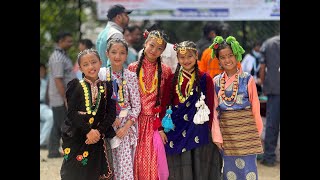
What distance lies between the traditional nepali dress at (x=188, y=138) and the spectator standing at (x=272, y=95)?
2.96 m

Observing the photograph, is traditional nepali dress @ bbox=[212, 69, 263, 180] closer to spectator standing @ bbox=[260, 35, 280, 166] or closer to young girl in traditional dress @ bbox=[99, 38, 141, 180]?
young girl in traditional dress @ bbox=[99, 38, 141, 180]

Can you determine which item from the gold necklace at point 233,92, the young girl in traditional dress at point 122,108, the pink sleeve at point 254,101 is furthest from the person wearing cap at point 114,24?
the pink sleeve at point 254,101

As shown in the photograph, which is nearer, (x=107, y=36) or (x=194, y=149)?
(x=194, y=149)

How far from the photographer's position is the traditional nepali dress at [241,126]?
5590 mm

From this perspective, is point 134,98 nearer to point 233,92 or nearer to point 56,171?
point 233,92

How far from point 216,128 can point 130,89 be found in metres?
0.90

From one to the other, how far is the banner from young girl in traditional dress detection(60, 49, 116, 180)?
492 cm

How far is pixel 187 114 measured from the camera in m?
5.60

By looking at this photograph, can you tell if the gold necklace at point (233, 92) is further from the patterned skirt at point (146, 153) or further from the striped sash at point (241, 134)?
the patterned skirt at point (146, 153)

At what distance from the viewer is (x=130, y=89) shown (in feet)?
18.3

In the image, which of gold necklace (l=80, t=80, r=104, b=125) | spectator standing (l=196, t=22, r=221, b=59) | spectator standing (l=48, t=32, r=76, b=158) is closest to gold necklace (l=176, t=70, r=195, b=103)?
gold necklace (l=80, t=80, r=104, b=125)

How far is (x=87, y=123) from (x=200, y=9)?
5483 millimetres
